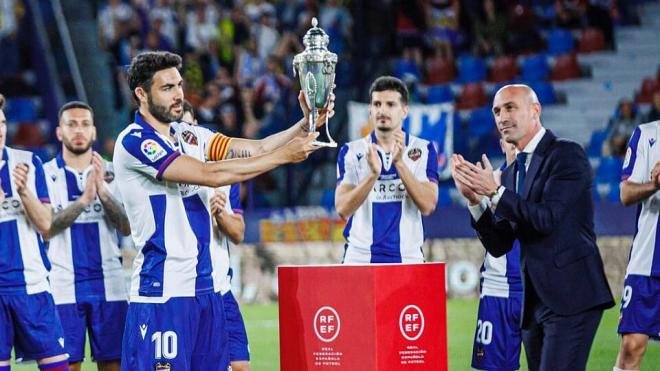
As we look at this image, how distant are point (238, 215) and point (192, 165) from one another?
77.2 inches

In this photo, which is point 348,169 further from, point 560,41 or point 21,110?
point 21,110

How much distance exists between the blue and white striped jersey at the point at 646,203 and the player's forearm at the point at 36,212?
365cm

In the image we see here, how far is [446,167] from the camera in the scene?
15.0m

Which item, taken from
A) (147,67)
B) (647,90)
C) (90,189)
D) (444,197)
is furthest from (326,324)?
(647,90)

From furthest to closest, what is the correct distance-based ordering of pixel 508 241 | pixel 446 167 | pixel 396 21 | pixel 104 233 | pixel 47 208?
pixel 396 21 → pixel 446 167 → pixel 104 233 → pixel 47 208 → pixel 508 241

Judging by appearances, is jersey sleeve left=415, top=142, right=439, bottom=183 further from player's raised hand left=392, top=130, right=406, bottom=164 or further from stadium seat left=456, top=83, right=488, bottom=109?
stadium seat left=456, top=83, right=488, bottom=109

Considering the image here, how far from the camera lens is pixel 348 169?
761 centimetres

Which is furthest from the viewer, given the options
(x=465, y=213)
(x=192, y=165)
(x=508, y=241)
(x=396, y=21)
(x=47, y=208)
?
(x=396, y=21)

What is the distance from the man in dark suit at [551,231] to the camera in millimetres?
5332

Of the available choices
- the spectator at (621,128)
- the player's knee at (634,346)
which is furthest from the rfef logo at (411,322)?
the spectator at (621,128)

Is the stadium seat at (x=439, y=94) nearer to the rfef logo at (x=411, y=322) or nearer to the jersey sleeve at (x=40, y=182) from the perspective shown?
the jersey sleeve at (x=40, y=182)

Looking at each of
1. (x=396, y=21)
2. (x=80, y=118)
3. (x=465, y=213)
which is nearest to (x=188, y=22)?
(x=396, y=21)

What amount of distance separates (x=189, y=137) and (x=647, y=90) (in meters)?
11.3

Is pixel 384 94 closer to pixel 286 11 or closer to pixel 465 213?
pixel 465 213
